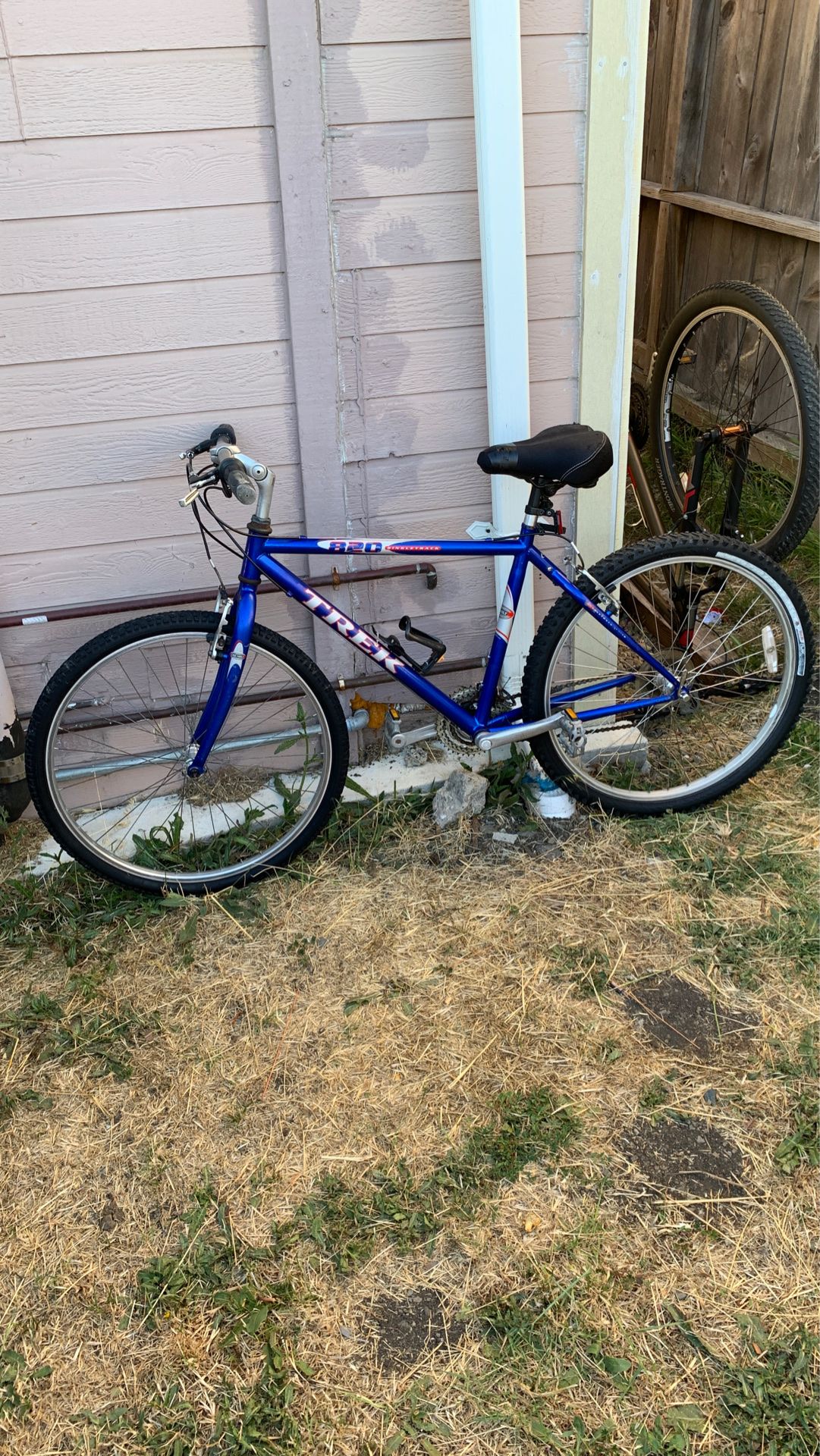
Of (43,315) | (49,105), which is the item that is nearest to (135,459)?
(43,315)

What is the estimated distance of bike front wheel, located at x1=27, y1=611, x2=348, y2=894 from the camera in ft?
9.16

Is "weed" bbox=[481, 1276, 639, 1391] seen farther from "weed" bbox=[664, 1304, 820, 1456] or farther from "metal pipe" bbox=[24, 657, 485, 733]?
"metal pipe" bbox=[24, 657, 485, 733]

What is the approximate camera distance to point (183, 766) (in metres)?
3.02

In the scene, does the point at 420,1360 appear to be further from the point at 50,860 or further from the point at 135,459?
the point at 135,459

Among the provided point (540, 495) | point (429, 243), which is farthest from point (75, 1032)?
point (429, 243)

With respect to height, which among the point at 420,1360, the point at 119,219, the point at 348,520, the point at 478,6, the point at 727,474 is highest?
the point at 478,6

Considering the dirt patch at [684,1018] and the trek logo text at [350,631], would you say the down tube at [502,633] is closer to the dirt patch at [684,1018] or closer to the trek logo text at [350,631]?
the trek logo text at [350,631]

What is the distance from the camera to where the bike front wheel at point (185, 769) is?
110 inches

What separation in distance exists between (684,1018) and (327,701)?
119 centimetres

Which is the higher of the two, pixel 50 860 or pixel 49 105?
pixel 49 105

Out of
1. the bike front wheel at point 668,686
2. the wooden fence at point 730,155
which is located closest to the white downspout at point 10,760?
the bike front wheel at point 668,686

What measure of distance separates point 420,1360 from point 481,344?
2347mm

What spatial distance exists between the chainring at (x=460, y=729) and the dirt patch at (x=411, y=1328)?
141 centimetres

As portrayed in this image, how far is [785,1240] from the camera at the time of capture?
77.7 inches
